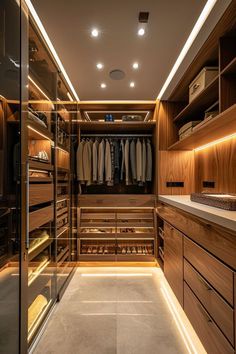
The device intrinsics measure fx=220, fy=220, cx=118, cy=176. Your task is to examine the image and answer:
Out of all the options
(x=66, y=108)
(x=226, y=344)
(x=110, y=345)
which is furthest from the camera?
(x=66, y=108)

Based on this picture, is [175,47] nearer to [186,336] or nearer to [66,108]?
[66,108]

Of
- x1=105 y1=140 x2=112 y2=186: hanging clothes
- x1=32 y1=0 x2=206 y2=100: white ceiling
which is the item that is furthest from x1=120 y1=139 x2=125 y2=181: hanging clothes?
x1=32 y1=0 x2=206 y2=100: white ceiling

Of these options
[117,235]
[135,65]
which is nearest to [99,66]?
[135,65]

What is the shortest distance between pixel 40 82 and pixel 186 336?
7.37 feet

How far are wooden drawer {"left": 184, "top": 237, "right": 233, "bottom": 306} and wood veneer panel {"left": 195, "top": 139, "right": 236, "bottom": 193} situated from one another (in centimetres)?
81

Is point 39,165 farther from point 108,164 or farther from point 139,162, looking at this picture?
point 139,162

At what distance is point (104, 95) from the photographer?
2.86 meters

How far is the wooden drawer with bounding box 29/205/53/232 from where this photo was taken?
1.52m

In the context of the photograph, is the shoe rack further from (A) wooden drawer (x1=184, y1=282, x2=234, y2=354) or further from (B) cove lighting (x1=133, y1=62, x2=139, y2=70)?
(B) cove lighting (x1=133, y1=62, x2=139, y2=70)

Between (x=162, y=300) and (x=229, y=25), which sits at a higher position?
(x=229, y=25)

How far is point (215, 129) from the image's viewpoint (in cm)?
187

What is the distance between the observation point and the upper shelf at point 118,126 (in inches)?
118

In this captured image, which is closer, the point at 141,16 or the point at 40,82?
the point at 141,16

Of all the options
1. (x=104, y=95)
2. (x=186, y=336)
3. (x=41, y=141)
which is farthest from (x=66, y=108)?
(x=186, y=336)
